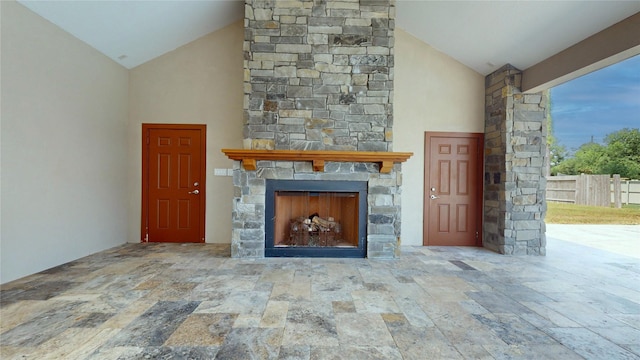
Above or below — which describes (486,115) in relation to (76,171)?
above

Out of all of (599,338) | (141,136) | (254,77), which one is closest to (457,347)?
(599,338)

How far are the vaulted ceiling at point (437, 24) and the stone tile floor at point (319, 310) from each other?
116 inches

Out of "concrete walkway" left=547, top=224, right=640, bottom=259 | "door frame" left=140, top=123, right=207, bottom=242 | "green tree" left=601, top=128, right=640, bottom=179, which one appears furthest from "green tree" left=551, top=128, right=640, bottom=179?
"door frame" left=140, top=123, right=207, bottom=242

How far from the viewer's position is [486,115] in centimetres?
501

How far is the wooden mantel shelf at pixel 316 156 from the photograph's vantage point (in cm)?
391

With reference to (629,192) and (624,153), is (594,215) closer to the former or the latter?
(629,192)

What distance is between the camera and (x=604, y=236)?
6.09 m

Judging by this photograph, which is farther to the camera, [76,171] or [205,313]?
[76,171]

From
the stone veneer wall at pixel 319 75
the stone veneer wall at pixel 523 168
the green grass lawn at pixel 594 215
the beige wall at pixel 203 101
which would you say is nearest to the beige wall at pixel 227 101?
the beige wall at pixel 203 101

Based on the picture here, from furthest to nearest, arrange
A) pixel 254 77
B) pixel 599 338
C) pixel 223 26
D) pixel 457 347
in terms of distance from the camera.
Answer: pixel 223 26 → pixel 254 77 → pixel 599 338 → pixel 457 347

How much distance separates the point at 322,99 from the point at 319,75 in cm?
35

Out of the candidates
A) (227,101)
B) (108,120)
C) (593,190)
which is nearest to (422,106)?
(227,101)

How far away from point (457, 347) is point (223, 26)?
5.38 metres

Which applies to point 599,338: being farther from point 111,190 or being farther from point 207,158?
point 111,190
